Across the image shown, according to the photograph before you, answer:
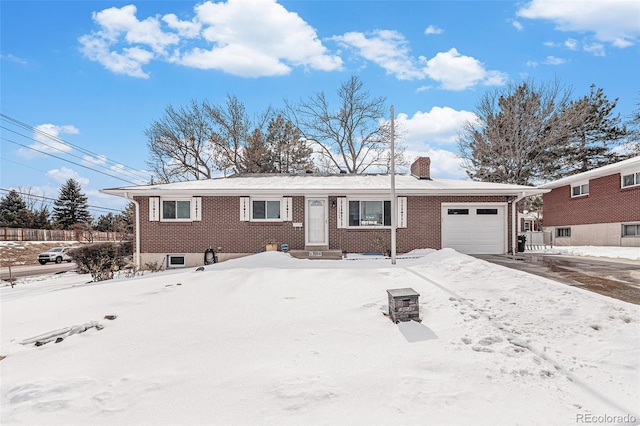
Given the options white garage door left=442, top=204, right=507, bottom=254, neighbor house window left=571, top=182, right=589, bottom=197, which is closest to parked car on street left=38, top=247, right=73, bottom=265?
white garage door left=442, top=204, right=507, bottom=254

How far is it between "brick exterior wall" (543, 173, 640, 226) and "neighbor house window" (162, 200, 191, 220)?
20594 mm

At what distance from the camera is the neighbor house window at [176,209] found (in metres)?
12.8

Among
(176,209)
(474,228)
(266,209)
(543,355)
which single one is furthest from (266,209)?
(543,355)

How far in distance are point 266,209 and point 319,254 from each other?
2.84 meters

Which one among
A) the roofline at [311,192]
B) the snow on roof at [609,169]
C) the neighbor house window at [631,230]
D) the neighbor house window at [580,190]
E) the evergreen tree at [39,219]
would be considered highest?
the snow on roof at [609,169]

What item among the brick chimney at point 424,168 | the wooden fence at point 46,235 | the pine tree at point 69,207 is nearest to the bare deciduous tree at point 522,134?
the brick chimney at point 424,168

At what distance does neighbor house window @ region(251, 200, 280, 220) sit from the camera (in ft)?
41.9

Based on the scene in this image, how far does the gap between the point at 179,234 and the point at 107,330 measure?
7903 mm

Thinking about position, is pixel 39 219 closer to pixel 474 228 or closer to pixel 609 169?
pixel 474 228

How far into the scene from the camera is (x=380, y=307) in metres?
5.78

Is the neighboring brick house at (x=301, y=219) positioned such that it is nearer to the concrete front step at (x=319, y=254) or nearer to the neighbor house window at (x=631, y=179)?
the concrete front step at (x=319, y=254)

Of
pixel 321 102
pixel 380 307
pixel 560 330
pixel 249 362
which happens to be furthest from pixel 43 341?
pixel 321 102

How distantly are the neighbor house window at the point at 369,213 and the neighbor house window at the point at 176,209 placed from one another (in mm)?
6539

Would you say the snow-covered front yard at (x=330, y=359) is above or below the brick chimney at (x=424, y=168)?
below
